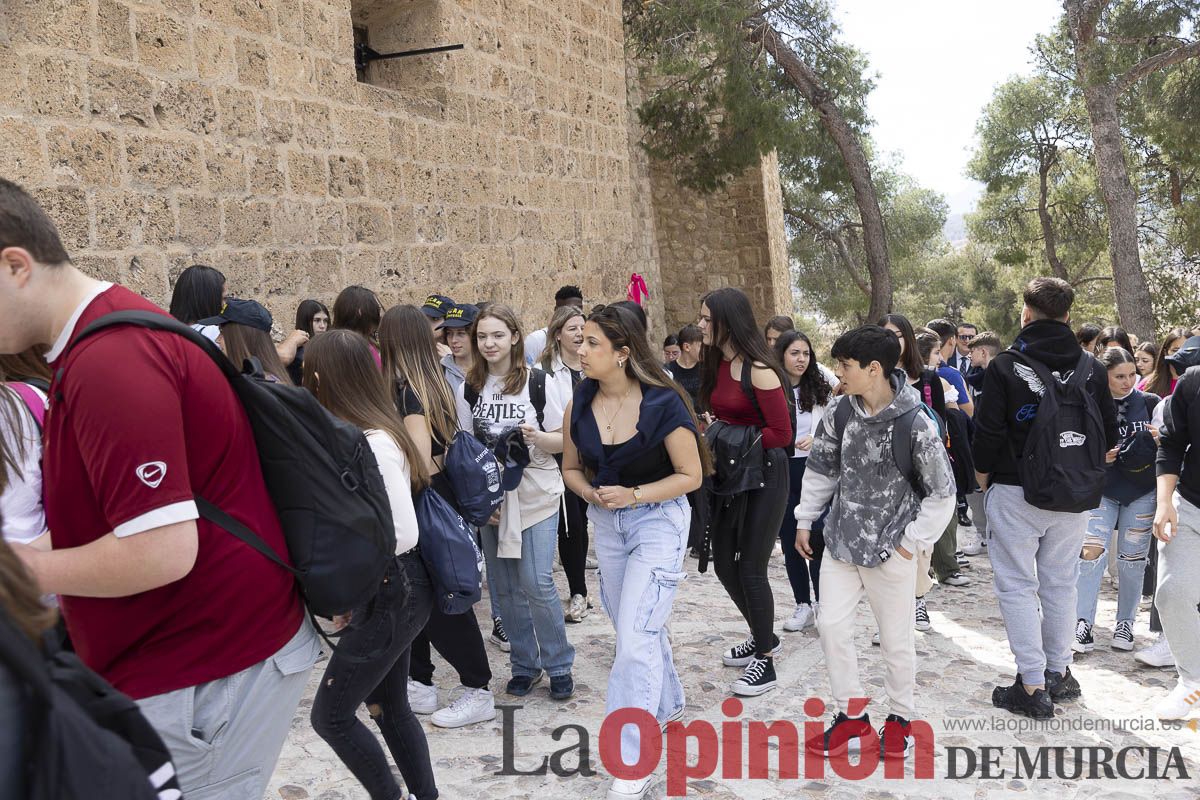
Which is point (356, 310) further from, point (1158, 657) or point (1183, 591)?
point (1158, 657)

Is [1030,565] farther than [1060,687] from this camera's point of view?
No

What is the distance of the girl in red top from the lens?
4621mm

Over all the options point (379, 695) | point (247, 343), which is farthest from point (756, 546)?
point (247, 343)

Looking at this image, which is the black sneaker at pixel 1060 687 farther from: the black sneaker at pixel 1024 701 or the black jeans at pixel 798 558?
the black jeans at pixel 798 558

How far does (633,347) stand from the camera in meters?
3.98

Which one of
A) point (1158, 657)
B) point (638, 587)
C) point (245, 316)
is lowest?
point (1158, 657)

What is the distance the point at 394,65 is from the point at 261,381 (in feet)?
21.1

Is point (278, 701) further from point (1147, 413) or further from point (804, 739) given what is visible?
point (1147, 413)

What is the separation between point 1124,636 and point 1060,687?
98cm

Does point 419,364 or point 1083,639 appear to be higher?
point 419,364

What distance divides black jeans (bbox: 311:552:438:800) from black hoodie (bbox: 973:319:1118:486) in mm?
2449

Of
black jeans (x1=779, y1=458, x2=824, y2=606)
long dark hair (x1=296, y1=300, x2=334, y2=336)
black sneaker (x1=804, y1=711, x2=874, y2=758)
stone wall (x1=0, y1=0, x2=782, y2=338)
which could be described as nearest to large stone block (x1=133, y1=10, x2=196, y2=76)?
stone wall (x1=0, y1=0, x2=782, y2=338)

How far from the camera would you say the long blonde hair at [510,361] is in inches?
184

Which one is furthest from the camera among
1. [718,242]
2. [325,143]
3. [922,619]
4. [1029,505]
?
[718,242]
